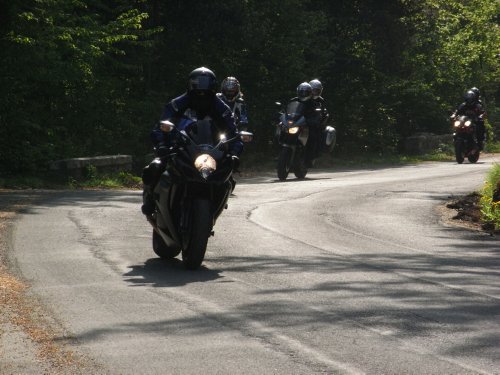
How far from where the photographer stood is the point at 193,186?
10.1 meters

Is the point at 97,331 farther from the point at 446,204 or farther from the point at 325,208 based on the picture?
the point at 446,204

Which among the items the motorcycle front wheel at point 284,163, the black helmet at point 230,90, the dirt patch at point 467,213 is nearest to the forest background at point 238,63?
the motorcycle front wheel at point 284,163

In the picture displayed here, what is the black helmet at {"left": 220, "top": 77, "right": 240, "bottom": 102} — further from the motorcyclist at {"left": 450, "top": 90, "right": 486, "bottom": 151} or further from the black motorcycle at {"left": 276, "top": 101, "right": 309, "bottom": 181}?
the motorcyclist at {"left": 450, "top": 90, "right": 486, "bottom": 151}

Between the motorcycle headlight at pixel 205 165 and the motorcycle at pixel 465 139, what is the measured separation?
68.5ft

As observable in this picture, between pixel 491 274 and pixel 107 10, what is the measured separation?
63.7 ft

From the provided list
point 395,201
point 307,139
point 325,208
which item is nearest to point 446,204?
point 395,201

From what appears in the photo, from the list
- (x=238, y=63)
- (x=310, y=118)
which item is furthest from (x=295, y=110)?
(x=238, y=63)

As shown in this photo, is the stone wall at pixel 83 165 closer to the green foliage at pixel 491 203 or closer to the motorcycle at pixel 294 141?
the motorcycle at pixel 294 141

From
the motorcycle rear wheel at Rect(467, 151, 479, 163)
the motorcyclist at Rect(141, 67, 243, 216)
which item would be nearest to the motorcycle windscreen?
the motorcycle rear wheel at Rect(467, 151, 479, 163)

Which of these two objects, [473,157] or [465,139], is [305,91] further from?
[473,157]

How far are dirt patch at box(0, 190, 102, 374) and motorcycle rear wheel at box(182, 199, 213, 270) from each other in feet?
5.06

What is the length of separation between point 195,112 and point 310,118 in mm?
14326

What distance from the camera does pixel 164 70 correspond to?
30.0 meters

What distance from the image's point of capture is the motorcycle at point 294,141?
23719mm
